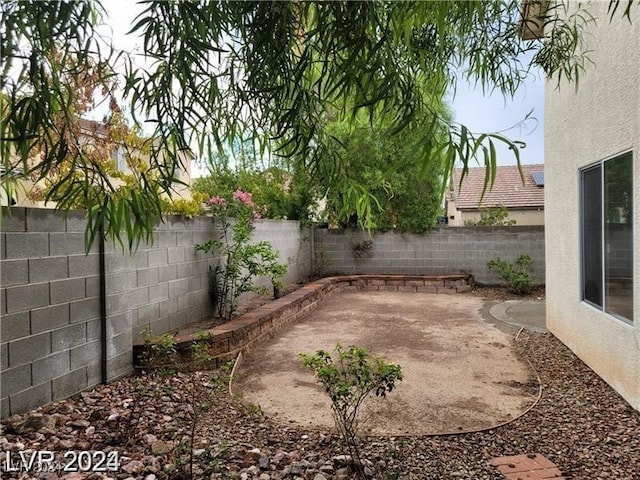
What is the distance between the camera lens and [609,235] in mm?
3545

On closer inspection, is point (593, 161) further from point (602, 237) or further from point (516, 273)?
point (516, 273)

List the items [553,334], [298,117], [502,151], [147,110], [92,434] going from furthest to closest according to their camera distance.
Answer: [553,334]
[92,434]
[298,117]
[147,110]
[502,151]

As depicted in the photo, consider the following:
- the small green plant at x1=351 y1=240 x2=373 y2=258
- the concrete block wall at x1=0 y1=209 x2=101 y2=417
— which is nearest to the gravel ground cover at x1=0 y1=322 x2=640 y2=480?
the concrete block wall at x1=0 y1=209 x2=101 y2=417

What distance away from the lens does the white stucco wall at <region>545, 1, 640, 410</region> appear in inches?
120

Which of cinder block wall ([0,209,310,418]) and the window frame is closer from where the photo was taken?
cinder block wall ([0,209,310,418])

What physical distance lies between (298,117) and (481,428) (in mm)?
2350

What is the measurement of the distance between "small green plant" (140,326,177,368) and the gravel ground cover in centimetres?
24

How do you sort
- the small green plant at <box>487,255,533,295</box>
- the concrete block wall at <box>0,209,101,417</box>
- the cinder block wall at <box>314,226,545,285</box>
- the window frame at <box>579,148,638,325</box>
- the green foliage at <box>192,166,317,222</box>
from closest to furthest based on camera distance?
the concrete block wall at <box>0,209,101,417</box>
the window frame at <box>579,148,638,325</box>
the small green plant at <box>487,255,533,295</box>
the green foliage at <box>192,166,317,222</box>
the cinder block wall at <box>314,226,545,285</box>

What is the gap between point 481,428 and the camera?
9.07ft

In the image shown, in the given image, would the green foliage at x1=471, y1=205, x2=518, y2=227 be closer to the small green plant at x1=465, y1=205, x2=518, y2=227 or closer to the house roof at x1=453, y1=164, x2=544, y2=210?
the small green plant at x1=465, y1=205, x2=518, y2=227

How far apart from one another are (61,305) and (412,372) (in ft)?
9.54

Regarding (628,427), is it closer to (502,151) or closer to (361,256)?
(502,151)

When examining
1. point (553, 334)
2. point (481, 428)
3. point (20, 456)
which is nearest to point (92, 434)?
point (20, 456)

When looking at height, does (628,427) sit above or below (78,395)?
below
